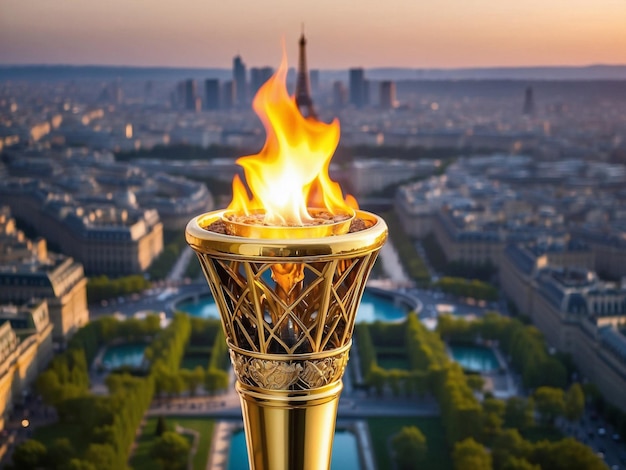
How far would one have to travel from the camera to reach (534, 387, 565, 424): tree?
80.8 feet

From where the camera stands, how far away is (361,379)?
2809cm

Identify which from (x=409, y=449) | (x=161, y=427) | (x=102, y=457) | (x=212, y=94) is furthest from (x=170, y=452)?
(x=212, y=94)

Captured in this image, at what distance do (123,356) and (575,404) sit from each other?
12593mm

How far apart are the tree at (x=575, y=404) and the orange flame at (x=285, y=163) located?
2034 cm

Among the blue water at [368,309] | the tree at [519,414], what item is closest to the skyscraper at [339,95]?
the blue water at [368,309]

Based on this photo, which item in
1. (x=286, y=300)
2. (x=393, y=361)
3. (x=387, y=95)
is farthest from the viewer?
(x=387, y=95)

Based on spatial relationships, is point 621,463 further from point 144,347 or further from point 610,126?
point 610,126

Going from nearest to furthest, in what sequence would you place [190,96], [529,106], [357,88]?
[529,106] < [190,96] < [357,88]

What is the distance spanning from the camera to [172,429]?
2380cm

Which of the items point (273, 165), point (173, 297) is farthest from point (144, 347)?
point (273, 165)

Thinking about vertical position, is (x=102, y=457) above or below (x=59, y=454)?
above

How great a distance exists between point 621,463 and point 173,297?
63.3ft

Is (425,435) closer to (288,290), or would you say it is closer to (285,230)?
(288,290)

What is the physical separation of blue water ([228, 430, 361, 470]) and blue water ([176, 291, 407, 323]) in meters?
11.4
